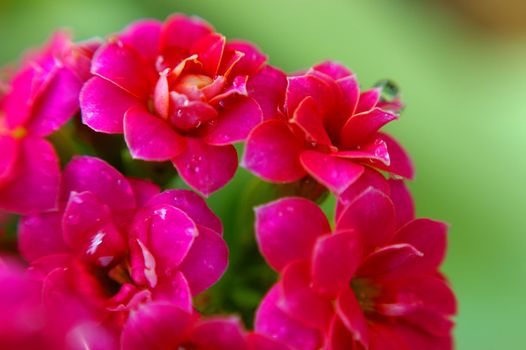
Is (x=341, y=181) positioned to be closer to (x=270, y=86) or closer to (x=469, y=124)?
(x=270, y=86)

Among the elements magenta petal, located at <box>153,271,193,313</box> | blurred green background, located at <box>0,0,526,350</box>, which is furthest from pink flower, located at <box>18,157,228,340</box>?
blurred green background, located at <box>0,0,526,350</box>

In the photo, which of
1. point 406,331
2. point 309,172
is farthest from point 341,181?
point 406,331

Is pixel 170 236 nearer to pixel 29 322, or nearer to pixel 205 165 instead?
pixel 205 165

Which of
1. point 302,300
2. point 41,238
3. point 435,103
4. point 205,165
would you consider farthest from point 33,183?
point 435,103

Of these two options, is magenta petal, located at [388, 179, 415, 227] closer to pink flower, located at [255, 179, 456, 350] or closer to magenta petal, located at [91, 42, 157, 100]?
pink flower, located at [255, 179, 456, 350]

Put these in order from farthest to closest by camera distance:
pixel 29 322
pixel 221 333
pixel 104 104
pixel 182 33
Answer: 1. pixel 182 33
2. pixel 104 104
3. pixel 221 333
4. pixel 29 322
